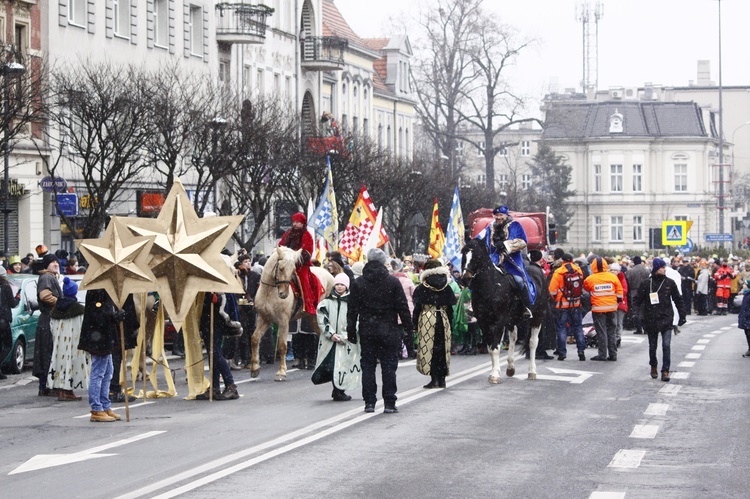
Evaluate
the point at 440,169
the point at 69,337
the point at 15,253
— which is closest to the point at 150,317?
the point at 69,337

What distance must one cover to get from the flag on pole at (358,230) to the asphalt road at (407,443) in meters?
Answer: 12.6

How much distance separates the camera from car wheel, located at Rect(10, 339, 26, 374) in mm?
23219

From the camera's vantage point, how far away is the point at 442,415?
16281 millimetres

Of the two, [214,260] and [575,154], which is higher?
[575,154]

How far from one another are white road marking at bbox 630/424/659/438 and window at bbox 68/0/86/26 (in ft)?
101

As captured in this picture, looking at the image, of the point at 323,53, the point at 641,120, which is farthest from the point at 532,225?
the point at 641,120

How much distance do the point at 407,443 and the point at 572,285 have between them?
1288cm

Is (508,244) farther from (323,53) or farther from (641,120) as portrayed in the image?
(641,120)

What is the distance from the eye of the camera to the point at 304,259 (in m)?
22.8

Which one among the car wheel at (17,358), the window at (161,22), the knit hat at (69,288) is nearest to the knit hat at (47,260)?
the knit hat at (69,288)

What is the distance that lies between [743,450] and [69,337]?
869 cm

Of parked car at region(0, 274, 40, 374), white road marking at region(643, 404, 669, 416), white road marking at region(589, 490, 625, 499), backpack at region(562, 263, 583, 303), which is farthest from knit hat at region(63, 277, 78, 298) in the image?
backpack at region(562, 263, 583, 303)

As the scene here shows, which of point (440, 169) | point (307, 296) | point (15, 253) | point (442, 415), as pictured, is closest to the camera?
point (442, 415)

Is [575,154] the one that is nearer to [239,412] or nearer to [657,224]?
[657,224]
